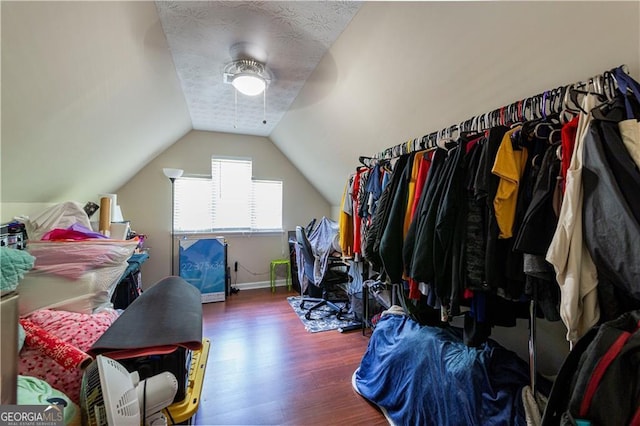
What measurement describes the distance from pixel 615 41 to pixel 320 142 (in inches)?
99.7

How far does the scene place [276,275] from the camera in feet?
14.8

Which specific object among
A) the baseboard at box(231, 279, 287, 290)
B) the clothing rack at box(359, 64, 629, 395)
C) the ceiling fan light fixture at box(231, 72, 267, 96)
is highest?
the ceiling fan light fixture at box(231, 72, 267, 96)

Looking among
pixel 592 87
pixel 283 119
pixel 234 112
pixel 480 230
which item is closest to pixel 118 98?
pixel 234 112

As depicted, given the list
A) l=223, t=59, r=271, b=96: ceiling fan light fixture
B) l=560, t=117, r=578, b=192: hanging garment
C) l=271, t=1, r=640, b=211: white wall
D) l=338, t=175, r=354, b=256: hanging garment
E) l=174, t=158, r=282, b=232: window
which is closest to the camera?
l=560, t=117, r=578, b=192: hanging garment

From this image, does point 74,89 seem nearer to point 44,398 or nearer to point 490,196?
point 44,398

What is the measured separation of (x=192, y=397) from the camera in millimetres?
878

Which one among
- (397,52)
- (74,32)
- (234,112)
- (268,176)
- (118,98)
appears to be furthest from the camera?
(268,176)

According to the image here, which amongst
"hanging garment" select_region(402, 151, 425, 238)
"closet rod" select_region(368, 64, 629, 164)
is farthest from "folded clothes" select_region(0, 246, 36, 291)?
"closet rod" select_region(368, 64, 629, 164)

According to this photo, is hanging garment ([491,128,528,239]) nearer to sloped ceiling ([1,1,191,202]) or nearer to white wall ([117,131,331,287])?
sloped ceiling ([1,1,191,202])

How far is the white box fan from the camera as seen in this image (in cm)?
61

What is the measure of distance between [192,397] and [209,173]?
3694mm

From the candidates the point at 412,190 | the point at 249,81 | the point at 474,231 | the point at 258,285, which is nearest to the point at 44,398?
the point at 474,231

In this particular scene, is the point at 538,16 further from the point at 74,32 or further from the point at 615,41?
the point at 74,32

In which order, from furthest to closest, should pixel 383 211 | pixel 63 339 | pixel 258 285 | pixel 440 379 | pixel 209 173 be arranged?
1. pixel 258 285
2. pixel 209 173
3. pixel 383 211
4. pixel 440 379
5. pixel 63 339
